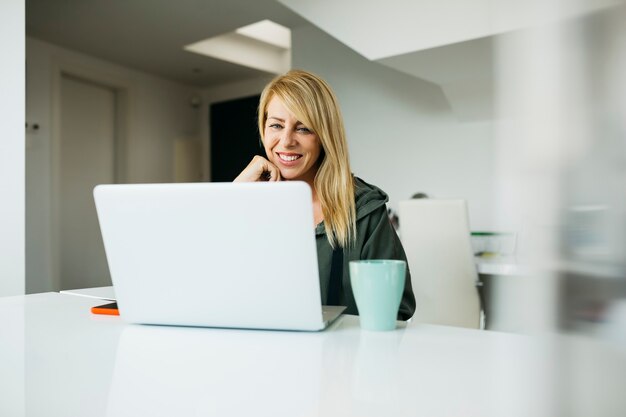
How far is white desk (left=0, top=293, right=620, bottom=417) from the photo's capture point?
394mm

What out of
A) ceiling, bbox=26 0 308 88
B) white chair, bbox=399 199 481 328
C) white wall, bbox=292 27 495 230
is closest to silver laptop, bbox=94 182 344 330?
white chair, bbox=399 199 481 328

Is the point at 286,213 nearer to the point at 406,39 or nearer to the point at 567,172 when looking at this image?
the point at 567,172

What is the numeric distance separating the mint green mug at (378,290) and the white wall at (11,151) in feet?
5.81

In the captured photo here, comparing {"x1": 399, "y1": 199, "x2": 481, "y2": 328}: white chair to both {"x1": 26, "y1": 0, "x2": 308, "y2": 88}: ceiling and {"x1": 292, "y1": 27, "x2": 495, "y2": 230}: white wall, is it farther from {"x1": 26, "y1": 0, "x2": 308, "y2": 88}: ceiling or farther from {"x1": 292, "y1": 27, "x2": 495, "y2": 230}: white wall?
{"x1": 26, "y1": 0, "x2": 308, "y2": 88}: ceiling

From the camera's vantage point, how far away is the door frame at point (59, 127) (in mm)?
4359

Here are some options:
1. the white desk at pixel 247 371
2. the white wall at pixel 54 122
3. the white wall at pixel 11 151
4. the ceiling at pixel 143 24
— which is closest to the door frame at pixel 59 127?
the white wall at pixel 54 122

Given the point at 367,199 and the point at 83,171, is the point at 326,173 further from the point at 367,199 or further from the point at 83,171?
the point at 83,171

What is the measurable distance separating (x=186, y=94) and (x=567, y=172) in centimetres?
602

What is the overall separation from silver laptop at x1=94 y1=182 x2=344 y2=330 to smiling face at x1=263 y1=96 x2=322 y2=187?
585 mm

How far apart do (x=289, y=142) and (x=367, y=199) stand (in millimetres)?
244

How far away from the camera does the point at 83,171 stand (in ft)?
15.9

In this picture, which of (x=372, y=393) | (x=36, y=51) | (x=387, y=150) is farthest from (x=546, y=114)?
(x=36, y=51)

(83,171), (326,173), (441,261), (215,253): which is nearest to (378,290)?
(215,253)

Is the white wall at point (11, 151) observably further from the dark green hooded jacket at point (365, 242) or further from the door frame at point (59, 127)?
the door frame at point (59, 127)
